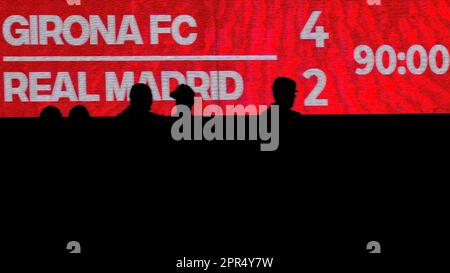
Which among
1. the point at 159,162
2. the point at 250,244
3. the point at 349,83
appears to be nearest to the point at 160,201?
the point at 159,162

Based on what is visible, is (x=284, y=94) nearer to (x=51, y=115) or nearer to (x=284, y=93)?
(x=284, y=93)

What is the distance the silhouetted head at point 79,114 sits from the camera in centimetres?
638

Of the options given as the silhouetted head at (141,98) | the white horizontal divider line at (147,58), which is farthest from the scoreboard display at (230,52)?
the silhouetted head at (141,98)

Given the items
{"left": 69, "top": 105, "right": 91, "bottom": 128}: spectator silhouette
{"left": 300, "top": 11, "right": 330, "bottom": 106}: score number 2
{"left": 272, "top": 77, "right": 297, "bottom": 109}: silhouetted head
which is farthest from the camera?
{"left": 300, "top": 11, "right": 330, "bottom": 106}: score number 2

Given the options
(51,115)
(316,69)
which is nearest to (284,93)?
(316,69)

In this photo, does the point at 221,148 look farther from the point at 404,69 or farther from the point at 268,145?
the point at 404,69

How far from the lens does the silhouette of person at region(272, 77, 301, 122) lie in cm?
619

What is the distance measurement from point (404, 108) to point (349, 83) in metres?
0.41

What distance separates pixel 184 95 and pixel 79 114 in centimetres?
73

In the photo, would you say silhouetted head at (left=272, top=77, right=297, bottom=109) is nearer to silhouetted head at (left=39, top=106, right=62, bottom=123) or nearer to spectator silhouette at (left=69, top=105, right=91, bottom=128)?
spectator silhouette at (left=69, top=105, right=91, bottom=128)

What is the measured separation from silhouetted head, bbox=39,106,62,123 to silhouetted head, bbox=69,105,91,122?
0.27 feet

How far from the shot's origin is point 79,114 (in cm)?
641

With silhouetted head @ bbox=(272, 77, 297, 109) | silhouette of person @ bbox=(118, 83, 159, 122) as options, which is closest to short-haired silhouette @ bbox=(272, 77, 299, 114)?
silhouetted head @ bbox=(272, 77, 297, 109)

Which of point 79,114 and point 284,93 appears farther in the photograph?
point 79,114
